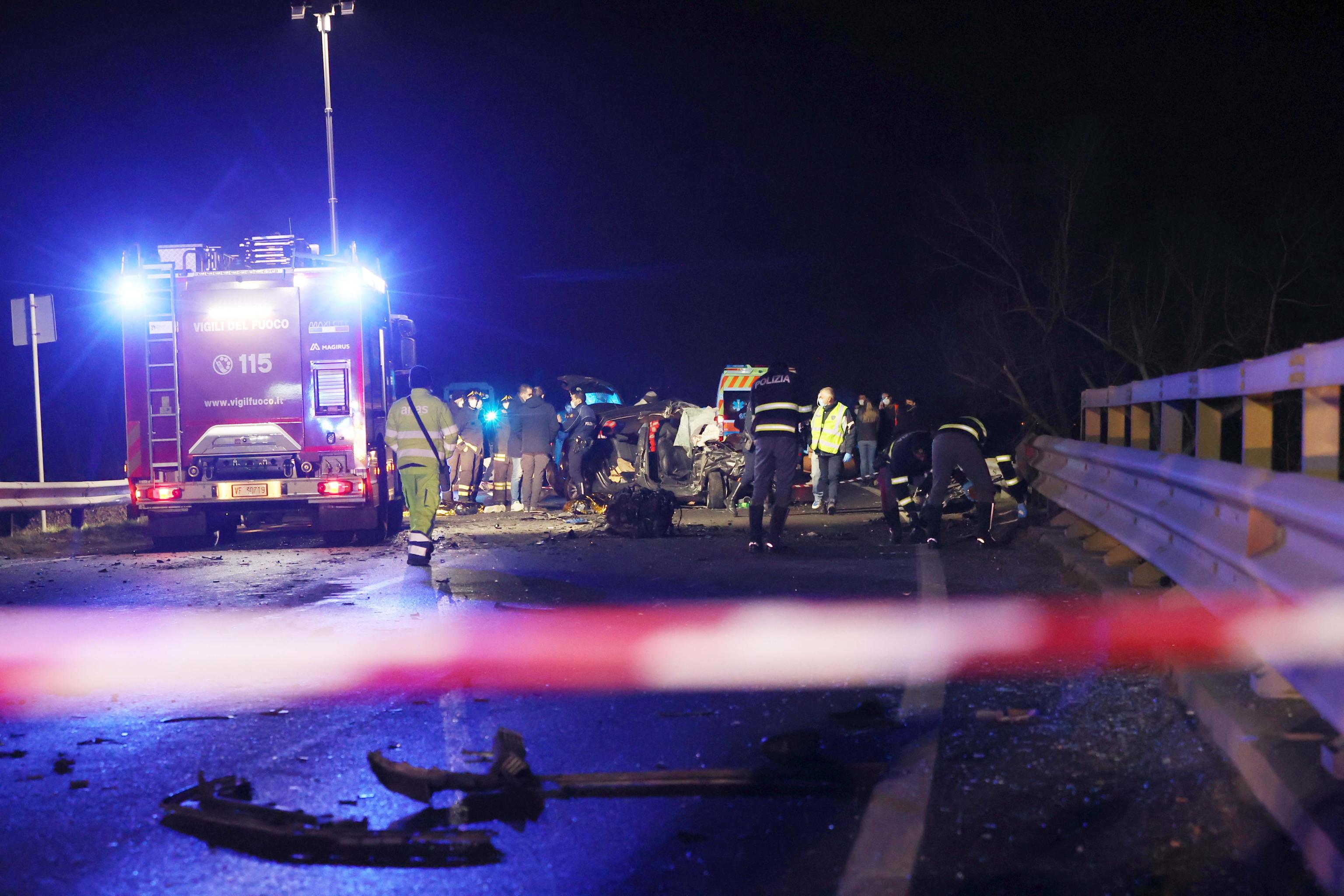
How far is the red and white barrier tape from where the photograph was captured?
19.0 ft

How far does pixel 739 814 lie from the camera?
3.86 m

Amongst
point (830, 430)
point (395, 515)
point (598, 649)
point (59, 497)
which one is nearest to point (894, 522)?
point (830, 430)

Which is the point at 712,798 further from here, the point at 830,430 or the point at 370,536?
the point at 830,430

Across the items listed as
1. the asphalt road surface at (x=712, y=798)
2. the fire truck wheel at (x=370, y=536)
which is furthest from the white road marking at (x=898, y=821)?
the fire truck wheel at (x=370, y=536)

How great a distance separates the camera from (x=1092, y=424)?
9.43m

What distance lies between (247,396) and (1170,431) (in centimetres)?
1010

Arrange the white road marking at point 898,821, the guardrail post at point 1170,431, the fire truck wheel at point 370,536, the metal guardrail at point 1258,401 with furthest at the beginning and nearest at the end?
the fire truck wheel at point 370,536 → the guardrail post at point 1170,431 → the metal guardrail at point 1258,401 → the white road marking at point 898,821

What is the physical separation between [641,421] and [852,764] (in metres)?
15.1

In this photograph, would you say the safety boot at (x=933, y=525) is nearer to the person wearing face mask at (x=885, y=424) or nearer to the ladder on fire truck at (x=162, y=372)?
the person wearing face mask at (x=885, y=424)

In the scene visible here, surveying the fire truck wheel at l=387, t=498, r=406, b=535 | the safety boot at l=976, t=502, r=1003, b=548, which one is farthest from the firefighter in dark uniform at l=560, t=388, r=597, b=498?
the safety boot at l=976, t=502, r=1003, b=548

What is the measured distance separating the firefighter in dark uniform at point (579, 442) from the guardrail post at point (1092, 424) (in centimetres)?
966

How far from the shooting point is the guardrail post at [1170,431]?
6.51 meters

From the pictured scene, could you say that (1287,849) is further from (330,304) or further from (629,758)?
(330,304)

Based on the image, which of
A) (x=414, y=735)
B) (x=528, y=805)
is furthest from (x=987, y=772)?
(x=414, y=735)
